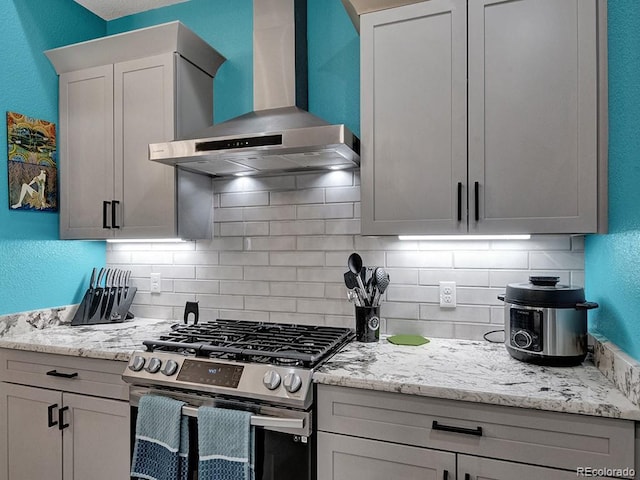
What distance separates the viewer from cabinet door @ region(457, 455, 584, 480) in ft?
3.91

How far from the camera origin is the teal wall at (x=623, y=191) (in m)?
1.25

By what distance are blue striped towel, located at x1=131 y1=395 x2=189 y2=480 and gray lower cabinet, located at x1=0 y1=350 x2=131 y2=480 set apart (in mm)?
141

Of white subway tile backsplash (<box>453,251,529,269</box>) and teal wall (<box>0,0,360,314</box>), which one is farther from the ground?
teal wall (<box>0,0,360,314</box>)

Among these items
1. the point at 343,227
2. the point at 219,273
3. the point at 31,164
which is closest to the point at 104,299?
the point at 219,273

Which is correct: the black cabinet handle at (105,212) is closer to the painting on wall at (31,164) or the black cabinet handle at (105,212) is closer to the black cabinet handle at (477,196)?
the painting on wall at (31,164)

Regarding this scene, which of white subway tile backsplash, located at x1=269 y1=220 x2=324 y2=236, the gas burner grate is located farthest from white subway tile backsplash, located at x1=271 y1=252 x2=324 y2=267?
the gas burner grate

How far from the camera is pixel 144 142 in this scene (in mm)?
2143

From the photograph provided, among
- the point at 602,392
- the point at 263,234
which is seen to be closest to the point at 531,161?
the point at 602,392

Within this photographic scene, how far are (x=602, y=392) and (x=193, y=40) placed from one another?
235 cm

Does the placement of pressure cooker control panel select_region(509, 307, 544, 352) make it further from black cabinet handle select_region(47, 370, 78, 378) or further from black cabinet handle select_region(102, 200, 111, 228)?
black cabinet handle select_region(102, 200, 111, 228)

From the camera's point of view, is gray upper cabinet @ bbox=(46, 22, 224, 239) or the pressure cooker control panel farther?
gray upper cabinet @ bbox=(46, 22, 224, 239)

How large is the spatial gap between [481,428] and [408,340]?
65 cm

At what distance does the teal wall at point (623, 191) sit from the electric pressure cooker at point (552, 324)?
0.10 meters

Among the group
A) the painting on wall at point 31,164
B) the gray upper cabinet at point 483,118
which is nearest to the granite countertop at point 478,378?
the gray upper cabinet at point 483,118
